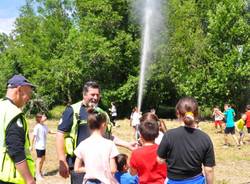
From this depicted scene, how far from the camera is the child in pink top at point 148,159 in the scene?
5070 mm

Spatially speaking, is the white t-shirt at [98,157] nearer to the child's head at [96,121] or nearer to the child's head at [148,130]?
the child's head at [96,121]

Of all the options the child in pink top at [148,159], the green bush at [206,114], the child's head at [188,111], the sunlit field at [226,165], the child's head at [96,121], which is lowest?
the sunlit field at [226,165]

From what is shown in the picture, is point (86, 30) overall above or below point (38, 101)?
above

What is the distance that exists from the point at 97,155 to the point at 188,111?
1004mm

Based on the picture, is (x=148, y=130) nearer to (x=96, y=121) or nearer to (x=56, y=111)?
(x=96, y=121)

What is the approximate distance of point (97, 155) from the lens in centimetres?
468

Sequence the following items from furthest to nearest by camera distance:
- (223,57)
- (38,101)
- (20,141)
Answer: (38,101)
(223,57)
(20,141)

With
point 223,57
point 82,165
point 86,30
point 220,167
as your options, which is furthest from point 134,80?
point 82,165

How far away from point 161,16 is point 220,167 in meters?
28.0

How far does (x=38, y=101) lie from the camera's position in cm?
4197

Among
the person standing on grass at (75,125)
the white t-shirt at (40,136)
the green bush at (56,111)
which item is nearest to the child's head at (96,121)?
the person standing on grass at (75,125)

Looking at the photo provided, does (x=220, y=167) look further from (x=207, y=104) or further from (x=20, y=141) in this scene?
(x=207, y=104)

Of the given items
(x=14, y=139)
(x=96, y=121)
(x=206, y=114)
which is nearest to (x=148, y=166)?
(x=96, y=121)

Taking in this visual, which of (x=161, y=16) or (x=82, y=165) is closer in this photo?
(x=82, y=165)
